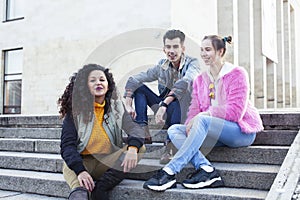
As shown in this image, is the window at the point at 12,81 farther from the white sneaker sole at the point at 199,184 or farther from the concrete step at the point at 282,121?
the white sneaker sole at the point at 199,184

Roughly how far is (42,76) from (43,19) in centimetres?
186

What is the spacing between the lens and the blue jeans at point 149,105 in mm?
3211

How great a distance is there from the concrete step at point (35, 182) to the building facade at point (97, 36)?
Answer: 14.6 feet

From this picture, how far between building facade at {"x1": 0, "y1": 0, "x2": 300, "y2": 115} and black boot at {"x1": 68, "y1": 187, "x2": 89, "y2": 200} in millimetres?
5306

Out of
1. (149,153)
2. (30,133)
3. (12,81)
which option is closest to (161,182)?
(149,153)

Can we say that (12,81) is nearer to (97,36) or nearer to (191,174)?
(97,36)

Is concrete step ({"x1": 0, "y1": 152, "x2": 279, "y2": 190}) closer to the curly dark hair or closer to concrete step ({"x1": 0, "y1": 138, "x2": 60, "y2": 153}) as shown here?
concrete step ({"x1": 0, "y1": 138, "x2": 60, "y2": 153})

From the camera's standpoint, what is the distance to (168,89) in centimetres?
346

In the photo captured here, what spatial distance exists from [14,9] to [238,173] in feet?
40.8

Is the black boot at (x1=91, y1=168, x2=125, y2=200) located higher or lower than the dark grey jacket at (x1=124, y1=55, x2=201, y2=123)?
lower

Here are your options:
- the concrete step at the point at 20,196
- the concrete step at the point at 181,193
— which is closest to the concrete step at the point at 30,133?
the concrete step at the point at 20,196

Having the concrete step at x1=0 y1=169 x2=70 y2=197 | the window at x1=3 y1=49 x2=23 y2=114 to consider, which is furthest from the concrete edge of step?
the window at x1=3 y1=49 x2=23 y2=114

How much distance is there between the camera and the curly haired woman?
2.69m

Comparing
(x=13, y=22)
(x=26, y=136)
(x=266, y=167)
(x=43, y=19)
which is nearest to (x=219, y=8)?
(x=43, y=19)
